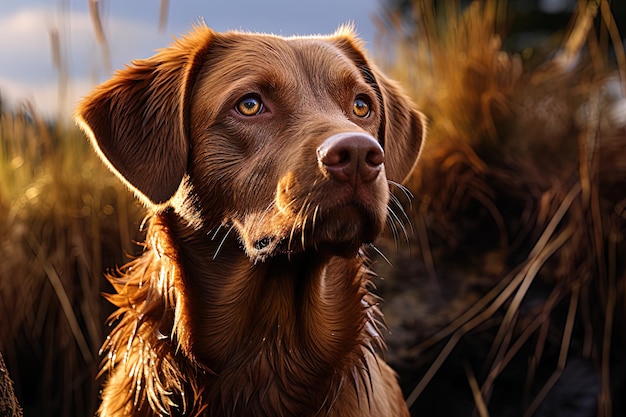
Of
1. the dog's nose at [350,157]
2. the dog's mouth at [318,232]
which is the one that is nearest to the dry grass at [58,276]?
the dog's mouth at [318,232]

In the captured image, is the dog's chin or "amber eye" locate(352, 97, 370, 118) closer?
the dog's chin

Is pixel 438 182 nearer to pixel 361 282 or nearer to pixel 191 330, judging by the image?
pixel 361 282

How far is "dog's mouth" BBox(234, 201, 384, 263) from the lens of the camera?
91.6 inches

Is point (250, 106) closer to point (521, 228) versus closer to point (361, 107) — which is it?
point (361, 107)

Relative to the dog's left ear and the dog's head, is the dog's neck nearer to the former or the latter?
the dog's head

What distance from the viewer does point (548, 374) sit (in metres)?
4.58

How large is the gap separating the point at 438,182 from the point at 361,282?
2.15 metres

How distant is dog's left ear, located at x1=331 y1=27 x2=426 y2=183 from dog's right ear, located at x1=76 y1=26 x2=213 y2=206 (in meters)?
0.67

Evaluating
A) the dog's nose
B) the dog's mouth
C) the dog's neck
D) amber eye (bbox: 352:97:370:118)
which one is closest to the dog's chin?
the dog's mouth

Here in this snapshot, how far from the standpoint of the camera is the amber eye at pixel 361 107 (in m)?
2.92

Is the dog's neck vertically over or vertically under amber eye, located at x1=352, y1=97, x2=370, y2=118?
under

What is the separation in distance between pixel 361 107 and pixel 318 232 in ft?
2.55

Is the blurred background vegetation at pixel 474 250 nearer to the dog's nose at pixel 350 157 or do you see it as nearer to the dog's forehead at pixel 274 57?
the dog's forehead at pixel 274 57

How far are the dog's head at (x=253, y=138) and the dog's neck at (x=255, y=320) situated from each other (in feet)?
0.53
